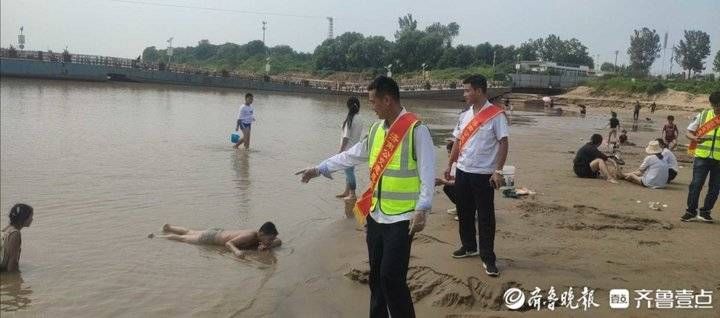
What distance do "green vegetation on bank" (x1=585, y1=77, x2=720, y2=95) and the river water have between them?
49.1 m

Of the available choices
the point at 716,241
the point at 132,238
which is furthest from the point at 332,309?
the point at 716,241

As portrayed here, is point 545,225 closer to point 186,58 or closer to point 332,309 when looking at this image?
point 332,309

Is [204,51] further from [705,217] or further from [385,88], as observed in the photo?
[385,88]

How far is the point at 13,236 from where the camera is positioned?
5.91 metres

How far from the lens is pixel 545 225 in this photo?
7.70 meters

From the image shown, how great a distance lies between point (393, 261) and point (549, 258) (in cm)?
274

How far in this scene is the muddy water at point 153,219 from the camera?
222 inches

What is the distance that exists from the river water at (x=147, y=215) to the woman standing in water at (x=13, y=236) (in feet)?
0.45

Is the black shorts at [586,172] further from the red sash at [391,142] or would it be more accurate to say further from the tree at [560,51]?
the tree at [560,51]

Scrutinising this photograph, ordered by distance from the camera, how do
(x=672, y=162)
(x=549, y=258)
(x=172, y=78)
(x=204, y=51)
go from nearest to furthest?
(x=549, y=258), (x=672, y=162), (x=172, y=78), (x=204, y=51)

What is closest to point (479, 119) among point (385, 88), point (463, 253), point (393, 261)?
point (463, 253)

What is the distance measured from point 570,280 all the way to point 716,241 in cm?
285

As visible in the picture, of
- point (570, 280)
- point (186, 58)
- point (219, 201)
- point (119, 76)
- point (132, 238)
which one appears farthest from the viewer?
point (186, 58)

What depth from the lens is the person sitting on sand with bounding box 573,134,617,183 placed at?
11.8 m
